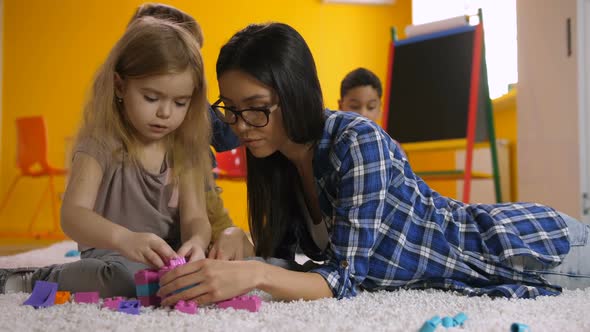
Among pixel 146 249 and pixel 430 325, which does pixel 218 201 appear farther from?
pixel 430 325

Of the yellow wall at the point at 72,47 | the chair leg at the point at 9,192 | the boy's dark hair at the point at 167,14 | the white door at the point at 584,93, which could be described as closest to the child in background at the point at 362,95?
the white door at the point at 584,93

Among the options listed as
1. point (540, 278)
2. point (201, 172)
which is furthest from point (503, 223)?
point (201, 172)

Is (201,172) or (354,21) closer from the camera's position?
(201,172)

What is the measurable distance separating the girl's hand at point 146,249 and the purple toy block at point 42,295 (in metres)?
0.14

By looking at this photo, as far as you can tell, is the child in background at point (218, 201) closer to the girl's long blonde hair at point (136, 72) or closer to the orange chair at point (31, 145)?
the girl's long blonde hair at point (136, 72)

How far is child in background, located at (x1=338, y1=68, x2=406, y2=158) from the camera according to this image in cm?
296

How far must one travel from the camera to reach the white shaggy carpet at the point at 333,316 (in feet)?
2.98

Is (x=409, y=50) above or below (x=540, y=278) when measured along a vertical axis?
above

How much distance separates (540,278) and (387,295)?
0.37m

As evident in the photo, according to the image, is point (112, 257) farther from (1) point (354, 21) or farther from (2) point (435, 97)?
(1) point (354, 21)

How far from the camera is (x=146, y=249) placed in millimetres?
1123

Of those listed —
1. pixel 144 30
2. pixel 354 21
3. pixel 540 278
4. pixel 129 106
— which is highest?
pixel 354 21

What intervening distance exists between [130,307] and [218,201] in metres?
0.70

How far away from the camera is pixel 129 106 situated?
1.40 metres
